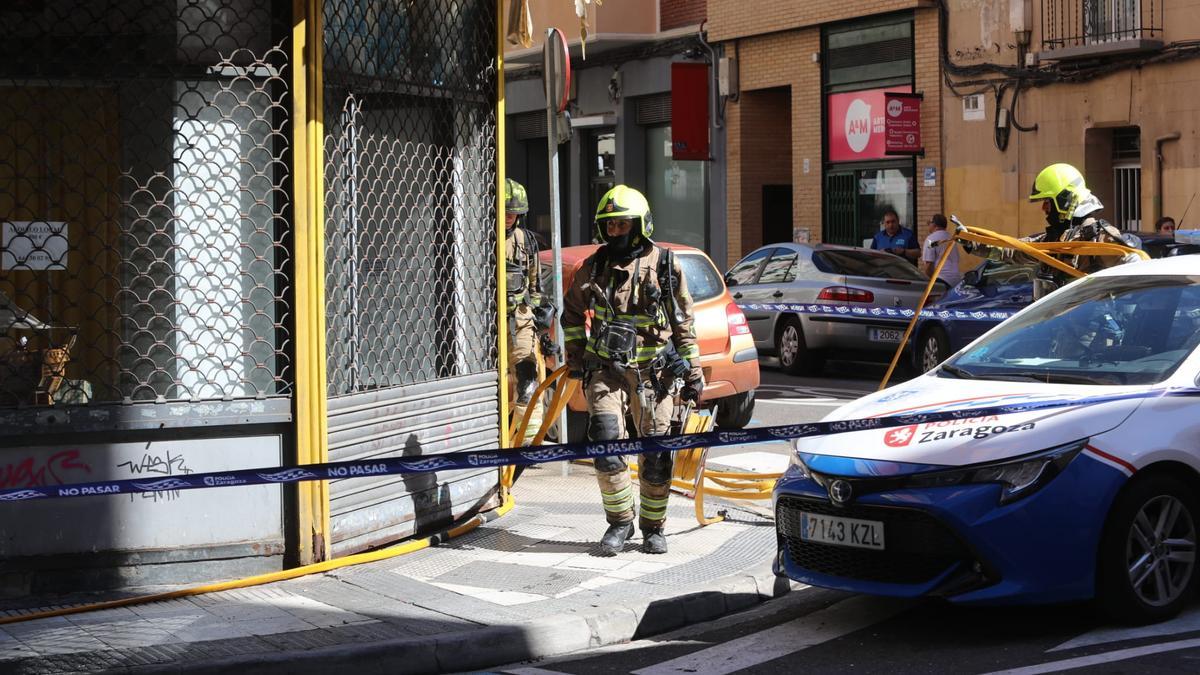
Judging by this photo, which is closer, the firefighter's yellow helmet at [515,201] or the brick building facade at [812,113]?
the firefighter's yellow helmet at [515,201]

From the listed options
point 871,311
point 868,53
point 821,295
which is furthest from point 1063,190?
point 868,53

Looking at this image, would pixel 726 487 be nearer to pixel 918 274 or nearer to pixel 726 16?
pixel 918 274

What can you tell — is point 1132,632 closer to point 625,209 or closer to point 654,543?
point 654,543

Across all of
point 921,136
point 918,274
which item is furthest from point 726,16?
point 918,274

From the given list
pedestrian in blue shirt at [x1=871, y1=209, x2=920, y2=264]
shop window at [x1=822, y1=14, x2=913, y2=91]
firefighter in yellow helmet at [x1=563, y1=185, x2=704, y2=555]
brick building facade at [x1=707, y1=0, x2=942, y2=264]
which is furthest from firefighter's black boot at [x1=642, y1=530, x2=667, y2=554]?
shop window at [x1=822, y1=14, x2=913, y2=91]

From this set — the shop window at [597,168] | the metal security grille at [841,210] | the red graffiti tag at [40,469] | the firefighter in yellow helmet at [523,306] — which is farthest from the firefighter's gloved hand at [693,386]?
the shop window at [597,168]

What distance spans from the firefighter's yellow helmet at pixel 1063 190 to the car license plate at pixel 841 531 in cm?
428

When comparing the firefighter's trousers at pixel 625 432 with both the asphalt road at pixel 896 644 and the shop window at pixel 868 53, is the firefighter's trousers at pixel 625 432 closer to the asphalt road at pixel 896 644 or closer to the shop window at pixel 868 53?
the asphalt road at pixel 896 644

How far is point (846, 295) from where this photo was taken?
57.8 feet

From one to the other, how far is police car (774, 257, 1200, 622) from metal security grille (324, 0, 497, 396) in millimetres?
2539

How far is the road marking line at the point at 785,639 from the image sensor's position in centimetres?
614

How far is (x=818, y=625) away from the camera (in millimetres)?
6691

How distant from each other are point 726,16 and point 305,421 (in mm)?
21625

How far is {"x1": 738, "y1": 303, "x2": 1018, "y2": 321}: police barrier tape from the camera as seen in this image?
15618 millimetres
